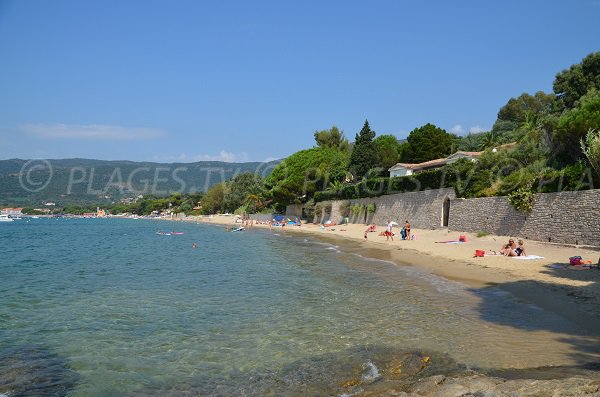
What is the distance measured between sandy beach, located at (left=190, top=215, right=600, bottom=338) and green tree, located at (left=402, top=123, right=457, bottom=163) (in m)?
27.1

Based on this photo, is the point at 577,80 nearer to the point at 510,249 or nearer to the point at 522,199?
the point at 522,199

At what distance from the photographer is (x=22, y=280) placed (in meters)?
17.3

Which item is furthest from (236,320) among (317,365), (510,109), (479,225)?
(510,109)

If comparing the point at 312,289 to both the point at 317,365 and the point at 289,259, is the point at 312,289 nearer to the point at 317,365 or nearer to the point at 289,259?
the point at 317,365

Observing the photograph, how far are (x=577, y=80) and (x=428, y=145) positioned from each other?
17.4 metres

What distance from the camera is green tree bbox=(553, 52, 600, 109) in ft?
127

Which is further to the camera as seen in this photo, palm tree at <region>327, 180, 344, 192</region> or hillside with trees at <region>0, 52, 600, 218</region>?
palm tree at <region>327, 180, 344, 192</region>

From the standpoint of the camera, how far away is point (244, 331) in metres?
9.42

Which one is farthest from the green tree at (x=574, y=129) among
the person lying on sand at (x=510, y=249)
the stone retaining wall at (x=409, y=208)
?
the person lying on sand at (x=510, y=249)

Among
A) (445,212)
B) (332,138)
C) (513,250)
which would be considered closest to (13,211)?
(332,138)

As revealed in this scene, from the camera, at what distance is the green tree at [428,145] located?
2130 inches

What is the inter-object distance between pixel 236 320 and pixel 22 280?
11.5 meters

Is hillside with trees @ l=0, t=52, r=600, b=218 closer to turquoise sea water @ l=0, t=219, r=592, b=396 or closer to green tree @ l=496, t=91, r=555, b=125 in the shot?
green tree @ l=496, t=91, r=555, b=125

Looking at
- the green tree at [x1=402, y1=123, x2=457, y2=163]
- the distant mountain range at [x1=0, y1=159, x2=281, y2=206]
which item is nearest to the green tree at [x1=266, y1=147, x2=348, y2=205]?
the green tree at [x1=402, y1=123, x2=457, y2=163]
